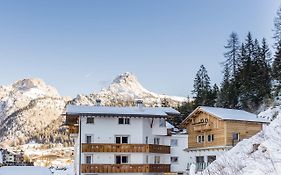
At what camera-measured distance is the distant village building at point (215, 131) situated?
1722 inches

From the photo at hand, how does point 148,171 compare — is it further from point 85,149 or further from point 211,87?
point 211,87

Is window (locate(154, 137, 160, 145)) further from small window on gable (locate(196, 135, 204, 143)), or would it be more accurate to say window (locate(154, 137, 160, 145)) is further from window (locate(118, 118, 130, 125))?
A: small window on gable (locate(196, 135, 204, 143))

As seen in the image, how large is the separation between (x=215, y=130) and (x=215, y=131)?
0.33 ft

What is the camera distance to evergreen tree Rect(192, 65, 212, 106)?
74.0 metres

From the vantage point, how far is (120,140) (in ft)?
153

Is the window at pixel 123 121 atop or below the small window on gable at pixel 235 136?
atop

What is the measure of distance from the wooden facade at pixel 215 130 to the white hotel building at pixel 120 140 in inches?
116

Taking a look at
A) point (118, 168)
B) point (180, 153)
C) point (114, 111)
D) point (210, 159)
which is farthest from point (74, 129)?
point (210, 159)

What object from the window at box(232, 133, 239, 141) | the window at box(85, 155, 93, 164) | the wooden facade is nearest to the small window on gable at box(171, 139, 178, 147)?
the wooden facade

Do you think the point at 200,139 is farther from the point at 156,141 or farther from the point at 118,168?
the point at 118,168

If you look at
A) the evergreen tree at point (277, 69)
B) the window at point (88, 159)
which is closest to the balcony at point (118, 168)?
the window at point (88, 159)

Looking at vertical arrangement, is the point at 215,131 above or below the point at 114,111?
below

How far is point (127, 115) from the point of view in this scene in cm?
4675

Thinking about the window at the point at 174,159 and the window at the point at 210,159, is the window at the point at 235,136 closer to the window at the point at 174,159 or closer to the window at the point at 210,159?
the window at the point at 210,159
